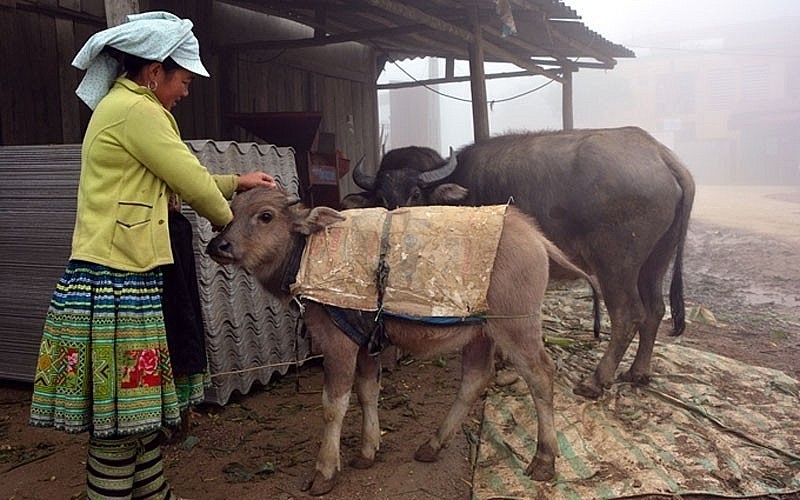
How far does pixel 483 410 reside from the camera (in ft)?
14.4

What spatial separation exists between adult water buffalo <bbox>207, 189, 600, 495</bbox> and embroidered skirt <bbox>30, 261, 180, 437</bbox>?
0.68 m

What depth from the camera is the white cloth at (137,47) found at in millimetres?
2393

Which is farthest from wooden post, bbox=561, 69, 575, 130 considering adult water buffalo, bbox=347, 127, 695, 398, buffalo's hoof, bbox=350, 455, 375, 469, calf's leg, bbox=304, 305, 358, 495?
calf's leg, bbox=304, 305, 358, 495

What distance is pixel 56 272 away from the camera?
4457 mm

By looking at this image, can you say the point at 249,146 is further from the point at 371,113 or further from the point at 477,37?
the point at 371,113

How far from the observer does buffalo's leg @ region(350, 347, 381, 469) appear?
361 centimetres

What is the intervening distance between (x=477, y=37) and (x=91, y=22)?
4090 millimetres

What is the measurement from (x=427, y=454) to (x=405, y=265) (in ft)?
3.89

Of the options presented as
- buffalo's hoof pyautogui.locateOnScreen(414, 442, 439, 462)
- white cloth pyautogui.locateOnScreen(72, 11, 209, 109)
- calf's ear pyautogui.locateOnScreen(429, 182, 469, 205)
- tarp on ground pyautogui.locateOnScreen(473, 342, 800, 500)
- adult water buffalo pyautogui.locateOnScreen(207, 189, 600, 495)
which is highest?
white cloth pyautogui.locateOnScreen(72, 11, 209, 109)

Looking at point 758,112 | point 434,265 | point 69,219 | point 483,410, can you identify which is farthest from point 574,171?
point 758,112

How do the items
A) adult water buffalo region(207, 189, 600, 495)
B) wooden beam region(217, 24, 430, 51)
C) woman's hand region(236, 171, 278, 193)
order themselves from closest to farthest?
woman's hand region(236, 171, 278, 193)
adult water buffalo region(207, 189, 600, 495)
wooden beam region(217, 24, 430, 51)

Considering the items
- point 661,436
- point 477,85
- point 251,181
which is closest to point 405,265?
point 251,181

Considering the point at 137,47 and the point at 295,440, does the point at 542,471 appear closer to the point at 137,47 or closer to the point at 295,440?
the point at 295,440

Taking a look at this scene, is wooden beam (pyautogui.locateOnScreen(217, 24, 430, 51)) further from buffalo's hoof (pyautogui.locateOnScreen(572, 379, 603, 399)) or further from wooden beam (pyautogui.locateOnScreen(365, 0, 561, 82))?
buffalo's hoof (pyautogui.locateOnScreen(572, 379, 603, 399))
